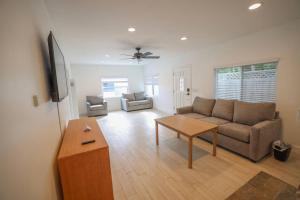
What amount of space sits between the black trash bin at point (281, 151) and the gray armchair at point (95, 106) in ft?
18.9

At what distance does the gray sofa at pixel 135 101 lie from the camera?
22.0 feet

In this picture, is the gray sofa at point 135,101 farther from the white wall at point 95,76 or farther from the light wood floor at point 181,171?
the light wood floor at point 181,171

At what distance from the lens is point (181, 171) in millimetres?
2148

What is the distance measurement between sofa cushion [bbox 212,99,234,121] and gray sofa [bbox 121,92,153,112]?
401 centimetres

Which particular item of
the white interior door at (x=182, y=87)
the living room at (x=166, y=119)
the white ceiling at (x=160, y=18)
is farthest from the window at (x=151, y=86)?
the white ceiling at (x=160, y=18)

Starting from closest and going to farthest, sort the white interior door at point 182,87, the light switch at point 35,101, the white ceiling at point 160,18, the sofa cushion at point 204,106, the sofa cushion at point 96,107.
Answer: the light switch at point 35,101
the white ceiling at point 160,18
the sofa cushion at point 204,106
the white interior door at point 182,87
the sofa cushion at point 96,107

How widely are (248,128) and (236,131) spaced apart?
0.80ft

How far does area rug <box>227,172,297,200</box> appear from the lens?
161cm

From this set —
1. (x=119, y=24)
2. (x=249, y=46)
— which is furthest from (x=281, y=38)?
(x=119, y=24)

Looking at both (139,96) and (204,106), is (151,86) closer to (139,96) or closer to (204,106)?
(139,96)

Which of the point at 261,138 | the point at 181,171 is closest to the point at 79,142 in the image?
the point at 181,171

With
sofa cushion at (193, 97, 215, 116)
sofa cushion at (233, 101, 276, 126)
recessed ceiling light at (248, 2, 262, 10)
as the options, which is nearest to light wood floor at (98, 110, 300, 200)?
sofa cushion at (233, 101, 276, 126)

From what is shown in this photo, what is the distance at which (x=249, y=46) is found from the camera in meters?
3.05

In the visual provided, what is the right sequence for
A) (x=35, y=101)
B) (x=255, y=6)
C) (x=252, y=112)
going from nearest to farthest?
(x=35, y=101) < (x=255, y=6) < (x=252, y=112)
